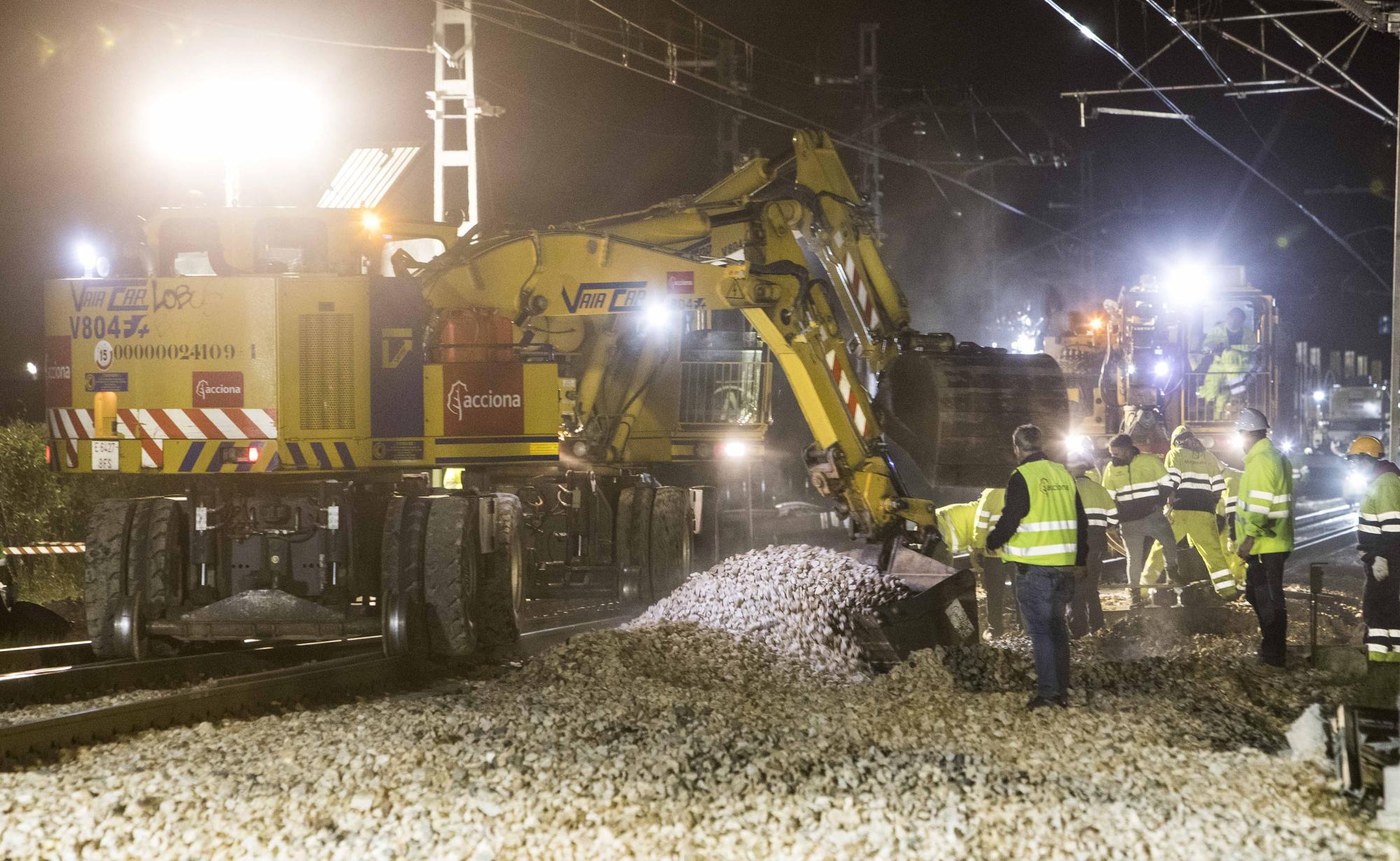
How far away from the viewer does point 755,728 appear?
754cm

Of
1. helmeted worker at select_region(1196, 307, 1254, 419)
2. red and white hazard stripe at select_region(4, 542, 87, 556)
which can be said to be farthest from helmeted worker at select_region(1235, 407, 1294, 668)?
red and white hazard stripe at select_region(4, 542, 87, 556)

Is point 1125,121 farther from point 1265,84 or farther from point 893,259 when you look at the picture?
point 1265,84

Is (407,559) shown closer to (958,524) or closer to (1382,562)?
(958,524)

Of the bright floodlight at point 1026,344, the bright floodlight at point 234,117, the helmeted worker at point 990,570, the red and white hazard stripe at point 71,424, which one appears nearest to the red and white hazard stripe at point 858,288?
the helmeted worker at point 990,570

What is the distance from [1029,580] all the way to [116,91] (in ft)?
62.5

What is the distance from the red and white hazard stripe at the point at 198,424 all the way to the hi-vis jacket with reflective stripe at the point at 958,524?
222 inches

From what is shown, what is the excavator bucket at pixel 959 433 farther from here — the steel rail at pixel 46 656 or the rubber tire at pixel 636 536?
the steel rail at pixel 46 656

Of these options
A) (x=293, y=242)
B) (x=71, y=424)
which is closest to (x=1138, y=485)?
(x=293, y=242)

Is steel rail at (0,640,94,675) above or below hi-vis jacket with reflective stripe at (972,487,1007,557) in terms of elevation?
below

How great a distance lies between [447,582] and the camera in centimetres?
927

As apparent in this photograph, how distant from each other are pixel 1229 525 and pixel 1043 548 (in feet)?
18.2

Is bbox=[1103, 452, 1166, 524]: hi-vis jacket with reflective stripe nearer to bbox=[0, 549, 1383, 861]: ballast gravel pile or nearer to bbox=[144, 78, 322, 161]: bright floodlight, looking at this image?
bbox=[0, 549, 1383, 861]: ballast gravel pile

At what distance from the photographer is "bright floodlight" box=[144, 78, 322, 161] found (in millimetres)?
19203

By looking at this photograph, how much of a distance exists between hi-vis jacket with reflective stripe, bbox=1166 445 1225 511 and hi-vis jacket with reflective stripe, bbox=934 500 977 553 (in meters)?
2.31
